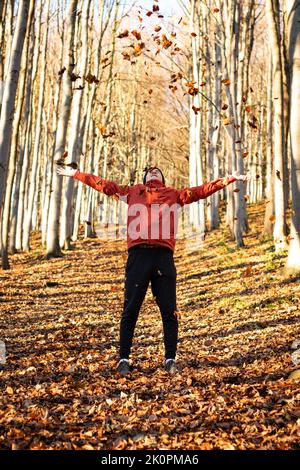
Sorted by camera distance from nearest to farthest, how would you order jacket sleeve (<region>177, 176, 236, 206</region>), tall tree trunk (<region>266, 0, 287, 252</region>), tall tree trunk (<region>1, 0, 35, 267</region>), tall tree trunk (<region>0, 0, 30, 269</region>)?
1. jacket sleeve (<region>177, 176, 236, 206</region>)
2. tall tree trunk (<region>0, 0, 30, 269</region>)
3. tall tree trunk (<region>266, 0, 287, 252</region>)
4. tall tree trunk (<region>1, 0, 35, 267</region>)

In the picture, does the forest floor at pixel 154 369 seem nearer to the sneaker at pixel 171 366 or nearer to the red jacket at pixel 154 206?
the sneaker at pixel 171 366

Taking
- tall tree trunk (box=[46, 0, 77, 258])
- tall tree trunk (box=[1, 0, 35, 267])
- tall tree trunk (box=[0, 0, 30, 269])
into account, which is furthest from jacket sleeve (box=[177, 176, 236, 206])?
tall tree trunk (box=[46, 0, 77, 258])

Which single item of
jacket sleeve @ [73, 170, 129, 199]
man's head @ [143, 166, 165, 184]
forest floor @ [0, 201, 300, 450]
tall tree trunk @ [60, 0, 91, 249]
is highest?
tall tree trunk @ [60, 0, 91, 249]

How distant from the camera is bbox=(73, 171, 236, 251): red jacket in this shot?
5.20m

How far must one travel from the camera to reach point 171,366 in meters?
5.25

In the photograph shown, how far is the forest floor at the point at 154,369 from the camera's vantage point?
3.56 meters

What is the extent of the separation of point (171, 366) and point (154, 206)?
155 cm

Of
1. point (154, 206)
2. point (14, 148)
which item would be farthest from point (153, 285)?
point (14, 148)

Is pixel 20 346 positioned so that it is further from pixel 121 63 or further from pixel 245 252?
pixel 121 63

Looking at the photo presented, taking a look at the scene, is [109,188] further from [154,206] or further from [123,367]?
[123,367]

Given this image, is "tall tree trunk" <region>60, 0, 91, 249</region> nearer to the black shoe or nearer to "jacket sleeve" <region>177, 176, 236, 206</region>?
"jacket sleeve" <region>177, 176, 236, 206</region>

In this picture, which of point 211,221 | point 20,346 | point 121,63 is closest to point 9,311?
point 20,346

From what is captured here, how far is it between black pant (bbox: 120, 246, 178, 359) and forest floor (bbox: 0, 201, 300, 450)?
→ 0.42 meters
